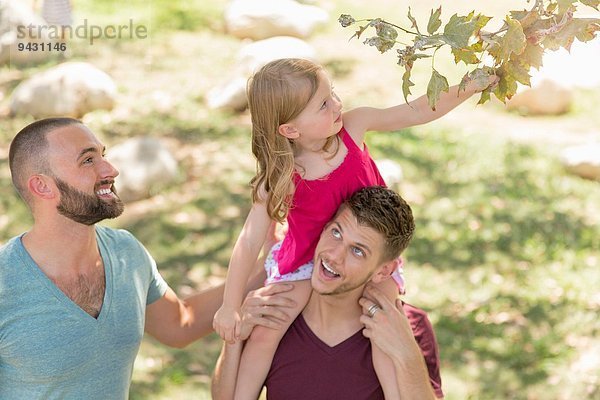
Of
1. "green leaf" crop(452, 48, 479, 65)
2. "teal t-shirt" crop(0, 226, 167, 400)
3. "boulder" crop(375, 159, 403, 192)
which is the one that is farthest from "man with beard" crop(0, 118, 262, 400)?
"boulder" crop(375, 159, 403, 192)

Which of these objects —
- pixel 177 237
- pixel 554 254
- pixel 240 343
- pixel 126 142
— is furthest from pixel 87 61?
pixel 240 343

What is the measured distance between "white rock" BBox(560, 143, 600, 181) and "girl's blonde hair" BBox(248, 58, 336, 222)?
6129 mm

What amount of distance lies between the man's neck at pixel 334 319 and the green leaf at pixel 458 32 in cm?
168

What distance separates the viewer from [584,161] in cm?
948

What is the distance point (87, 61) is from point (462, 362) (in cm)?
673

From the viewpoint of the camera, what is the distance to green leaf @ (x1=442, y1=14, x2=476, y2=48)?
2799 mm

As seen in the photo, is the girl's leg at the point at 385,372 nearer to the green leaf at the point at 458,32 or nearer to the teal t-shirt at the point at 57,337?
the teal t-shirt at the point at 57,337

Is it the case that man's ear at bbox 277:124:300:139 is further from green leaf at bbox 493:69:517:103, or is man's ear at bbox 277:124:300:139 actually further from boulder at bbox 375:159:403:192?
boulder at bbox 375:159:403:192

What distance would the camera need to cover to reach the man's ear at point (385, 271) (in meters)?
4.19

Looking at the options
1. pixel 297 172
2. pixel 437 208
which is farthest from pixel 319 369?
pixel 437 208

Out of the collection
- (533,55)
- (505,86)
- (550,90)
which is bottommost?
(550,90)

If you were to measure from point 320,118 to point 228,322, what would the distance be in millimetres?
965

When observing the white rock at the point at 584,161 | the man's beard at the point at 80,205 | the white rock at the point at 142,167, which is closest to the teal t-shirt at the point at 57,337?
the man's beard at the point at 80,205

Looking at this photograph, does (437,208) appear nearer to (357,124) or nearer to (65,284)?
(357,124)
